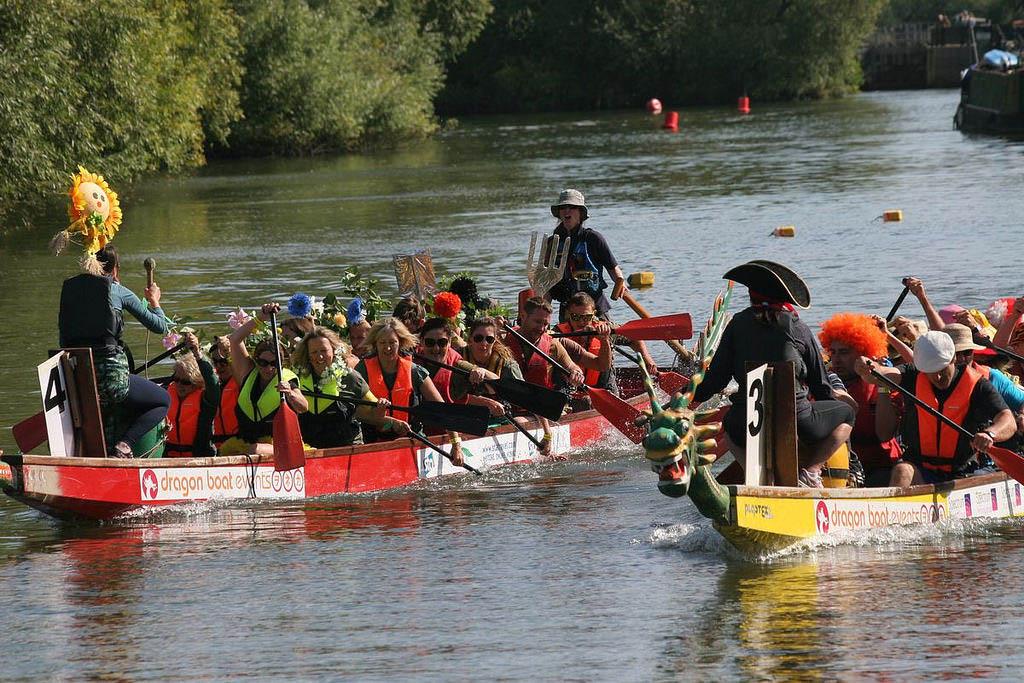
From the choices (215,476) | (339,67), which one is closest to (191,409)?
(215,476)

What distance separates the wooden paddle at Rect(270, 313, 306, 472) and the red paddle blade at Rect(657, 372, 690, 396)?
13.7ft

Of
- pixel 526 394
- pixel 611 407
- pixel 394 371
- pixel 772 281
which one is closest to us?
pixel 772 281

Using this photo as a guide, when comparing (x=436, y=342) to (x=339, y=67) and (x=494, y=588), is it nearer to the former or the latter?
(x=494, y=588)

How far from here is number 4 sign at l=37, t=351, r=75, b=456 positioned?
36.2 ft

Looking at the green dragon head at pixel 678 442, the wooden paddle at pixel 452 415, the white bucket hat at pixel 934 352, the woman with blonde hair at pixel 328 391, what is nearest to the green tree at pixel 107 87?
the woman with blonde hair at pixel 328 391

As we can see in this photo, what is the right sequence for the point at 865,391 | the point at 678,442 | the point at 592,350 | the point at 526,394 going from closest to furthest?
the point at 678,442, the point at 865,391, the point at 526,394, the point at 592,350

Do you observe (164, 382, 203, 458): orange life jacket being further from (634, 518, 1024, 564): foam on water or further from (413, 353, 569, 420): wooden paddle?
(634, 518, 1024, 564): foam on water

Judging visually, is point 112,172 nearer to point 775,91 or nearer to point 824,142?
point 824,142

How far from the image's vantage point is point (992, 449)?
10.3 meters

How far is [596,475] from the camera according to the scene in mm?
13461

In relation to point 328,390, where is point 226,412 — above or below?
below

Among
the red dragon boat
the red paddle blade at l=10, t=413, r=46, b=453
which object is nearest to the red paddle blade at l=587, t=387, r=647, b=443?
the red dragon boat

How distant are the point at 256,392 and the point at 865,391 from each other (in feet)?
13.7

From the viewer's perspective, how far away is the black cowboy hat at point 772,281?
9203 millimetres
